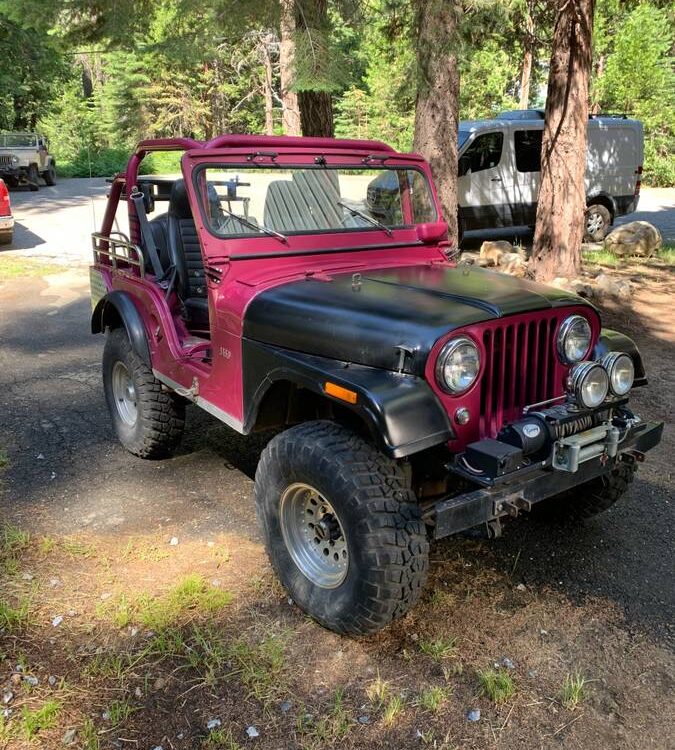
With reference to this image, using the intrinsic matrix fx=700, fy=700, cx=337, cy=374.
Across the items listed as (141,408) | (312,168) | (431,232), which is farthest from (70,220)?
(431,232)

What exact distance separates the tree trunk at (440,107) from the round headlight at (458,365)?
15.1 feet

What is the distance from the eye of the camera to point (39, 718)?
246 centimetres

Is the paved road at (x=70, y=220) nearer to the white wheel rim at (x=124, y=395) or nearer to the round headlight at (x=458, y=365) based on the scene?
the white wheel rim at (x=124, y=395)

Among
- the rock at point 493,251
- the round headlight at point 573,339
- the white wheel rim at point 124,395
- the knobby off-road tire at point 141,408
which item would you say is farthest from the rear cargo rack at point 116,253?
the rock at point 493,251

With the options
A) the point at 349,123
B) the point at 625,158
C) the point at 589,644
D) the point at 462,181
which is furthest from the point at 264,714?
the point at 349,123

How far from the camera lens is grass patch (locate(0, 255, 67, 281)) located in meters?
11.0

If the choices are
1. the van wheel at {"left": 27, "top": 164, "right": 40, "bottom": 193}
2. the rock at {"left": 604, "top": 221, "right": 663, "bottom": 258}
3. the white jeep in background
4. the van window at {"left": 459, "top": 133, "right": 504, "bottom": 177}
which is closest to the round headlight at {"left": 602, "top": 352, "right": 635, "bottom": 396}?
the rock at {"left": 604, "top": 221, "right": 663, "bottom": 258}

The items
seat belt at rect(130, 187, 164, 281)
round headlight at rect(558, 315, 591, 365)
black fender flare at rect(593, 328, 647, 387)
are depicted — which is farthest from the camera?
seat belt at rect(130, 187, 164, 281)

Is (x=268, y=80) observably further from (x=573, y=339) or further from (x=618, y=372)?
(x=618, y=372)

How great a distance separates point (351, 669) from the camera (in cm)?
273

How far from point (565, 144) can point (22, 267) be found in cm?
856

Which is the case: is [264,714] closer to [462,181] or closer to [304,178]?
[304,178]

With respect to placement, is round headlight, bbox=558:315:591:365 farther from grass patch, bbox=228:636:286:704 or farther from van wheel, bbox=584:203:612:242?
van wheel, bbox=584:203:612:242

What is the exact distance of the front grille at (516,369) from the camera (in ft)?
9.30
